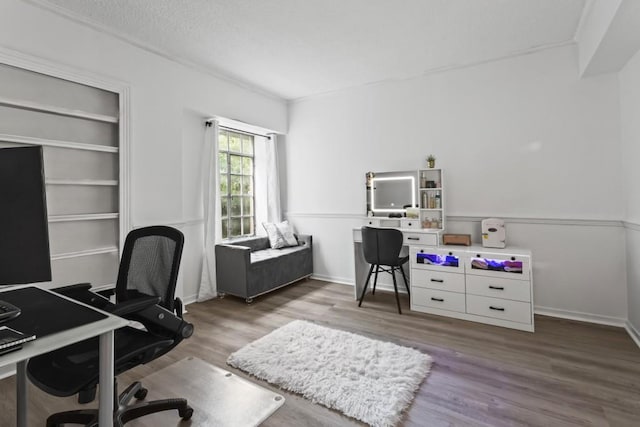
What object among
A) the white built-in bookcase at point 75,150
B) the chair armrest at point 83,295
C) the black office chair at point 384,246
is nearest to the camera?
the chair armrest at point 83,295

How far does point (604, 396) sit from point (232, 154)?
437 centimetres

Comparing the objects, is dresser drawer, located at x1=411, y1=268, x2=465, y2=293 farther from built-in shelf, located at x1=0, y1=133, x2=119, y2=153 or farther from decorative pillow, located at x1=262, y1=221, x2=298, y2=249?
built-in shelf, located at x1=0, y1=133, x2=119, y2=153

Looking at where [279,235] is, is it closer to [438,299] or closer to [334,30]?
[438,299]

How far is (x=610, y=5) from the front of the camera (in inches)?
82.5

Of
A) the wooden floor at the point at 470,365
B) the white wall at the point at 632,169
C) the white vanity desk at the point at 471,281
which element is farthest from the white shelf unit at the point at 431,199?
the white wall at the point at 632,169

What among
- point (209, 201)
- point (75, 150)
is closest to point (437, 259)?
point (209, 201)

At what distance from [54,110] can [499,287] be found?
4.08 metres

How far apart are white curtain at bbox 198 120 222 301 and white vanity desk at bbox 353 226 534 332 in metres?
2.28

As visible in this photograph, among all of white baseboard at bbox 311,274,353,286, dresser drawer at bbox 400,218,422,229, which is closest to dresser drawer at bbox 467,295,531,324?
dresser drawer at bbox 400,218,422,229

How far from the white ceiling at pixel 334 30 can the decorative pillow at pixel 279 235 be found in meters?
2.05

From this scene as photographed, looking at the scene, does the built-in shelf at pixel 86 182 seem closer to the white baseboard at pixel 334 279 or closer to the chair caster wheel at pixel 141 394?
the chair caster wheel at pixel 141 394

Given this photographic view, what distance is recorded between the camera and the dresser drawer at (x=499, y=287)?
111 inches

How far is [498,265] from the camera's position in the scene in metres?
2.96

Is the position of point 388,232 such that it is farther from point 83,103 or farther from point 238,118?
point 83,103
